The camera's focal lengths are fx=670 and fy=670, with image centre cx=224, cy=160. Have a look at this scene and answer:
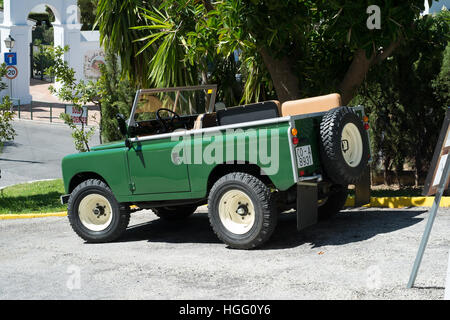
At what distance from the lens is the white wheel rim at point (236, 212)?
7.45 meters

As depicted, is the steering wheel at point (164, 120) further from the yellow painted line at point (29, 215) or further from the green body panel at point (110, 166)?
the yellow painted line at point (29, 215)

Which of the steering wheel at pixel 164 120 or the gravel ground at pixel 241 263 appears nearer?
the gravel ground at pixel 241 263

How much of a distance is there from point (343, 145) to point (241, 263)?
1.78 m

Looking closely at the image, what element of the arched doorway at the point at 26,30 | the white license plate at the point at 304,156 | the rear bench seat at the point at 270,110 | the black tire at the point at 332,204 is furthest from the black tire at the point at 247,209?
the arched doorway at the point at 26,30

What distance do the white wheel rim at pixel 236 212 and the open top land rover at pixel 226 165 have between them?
0.01 m

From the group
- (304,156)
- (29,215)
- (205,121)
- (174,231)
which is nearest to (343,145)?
(304,156)

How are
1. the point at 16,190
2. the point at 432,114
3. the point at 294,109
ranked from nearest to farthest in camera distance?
the point at 294,109, the point at 432,114, the point at 16,190

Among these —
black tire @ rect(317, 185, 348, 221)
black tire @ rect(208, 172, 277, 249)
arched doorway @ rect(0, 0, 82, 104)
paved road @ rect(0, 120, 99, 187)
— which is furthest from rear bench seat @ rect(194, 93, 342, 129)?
arched doorway @ rect(0, 0, 82, 104)

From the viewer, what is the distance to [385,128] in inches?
496

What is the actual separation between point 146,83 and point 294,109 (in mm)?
5986

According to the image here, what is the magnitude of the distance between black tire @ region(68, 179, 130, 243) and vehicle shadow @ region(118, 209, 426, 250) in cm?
33

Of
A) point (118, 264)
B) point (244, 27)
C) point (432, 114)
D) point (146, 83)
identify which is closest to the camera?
point (118, 264)
